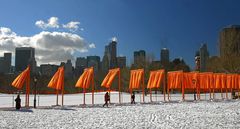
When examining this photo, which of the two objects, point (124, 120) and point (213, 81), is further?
point (213, 81)

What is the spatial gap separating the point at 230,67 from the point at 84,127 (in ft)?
208

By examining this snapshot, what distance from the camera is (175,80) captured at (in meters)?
41.4

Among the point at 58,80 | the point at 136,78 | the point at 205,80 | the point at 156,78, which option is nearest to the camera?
the point at 58,80

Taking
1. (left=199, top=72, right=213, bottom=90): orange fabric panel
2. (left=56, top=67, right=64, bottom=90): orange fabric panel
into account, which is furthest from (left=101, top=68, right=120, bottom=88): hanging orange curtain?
(left=199, top=72, right=213, bottom=90): orange fabric panel

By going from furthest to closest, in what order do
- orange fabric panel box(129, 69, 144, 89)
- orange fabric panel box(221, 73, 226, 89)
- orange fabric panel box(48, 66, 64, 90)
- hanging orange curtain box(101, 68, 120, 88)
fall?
orange fabric panel box(221, 73, 226, 89) < orange fabric panel box(129, 69, 144, 89) < hanging orange curtain box(101, 68, 120, 88) < orange fabric panel box(48, 66, 64, 90)

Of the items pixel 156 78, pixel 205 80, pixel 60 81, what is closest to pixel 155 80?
pixel 156 78

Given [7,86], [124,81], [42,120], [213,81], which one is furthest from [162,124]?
[7,86]

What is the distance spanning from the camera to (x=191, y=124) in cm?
1902

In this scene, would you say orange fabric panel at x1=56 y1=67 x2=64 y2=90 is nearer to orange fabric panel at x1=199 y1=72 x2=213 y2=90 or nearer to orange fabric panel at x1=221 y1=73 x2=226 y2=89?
orange fabric panel at x1=199 y1=72 x2=213 y2=90

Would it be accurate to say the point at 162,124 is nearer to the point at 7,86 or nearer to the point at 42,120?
the point at 42,120

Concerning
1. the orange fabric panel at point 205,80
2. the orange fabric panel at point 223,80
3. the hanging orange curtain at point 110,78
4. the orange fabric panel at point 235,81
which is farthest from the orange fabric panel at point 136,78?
the orange fabric panel at point 235,81

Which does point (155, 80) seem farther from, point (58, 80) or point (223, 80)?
point (223, 80)

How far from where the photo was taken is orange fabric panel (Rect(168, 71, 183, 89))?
135 feet

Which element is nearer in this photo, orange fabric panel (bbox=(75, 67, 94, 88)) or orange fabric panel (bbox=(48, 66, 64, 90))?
orange fabric panel (bbox=(48, 66, 64, 90))
